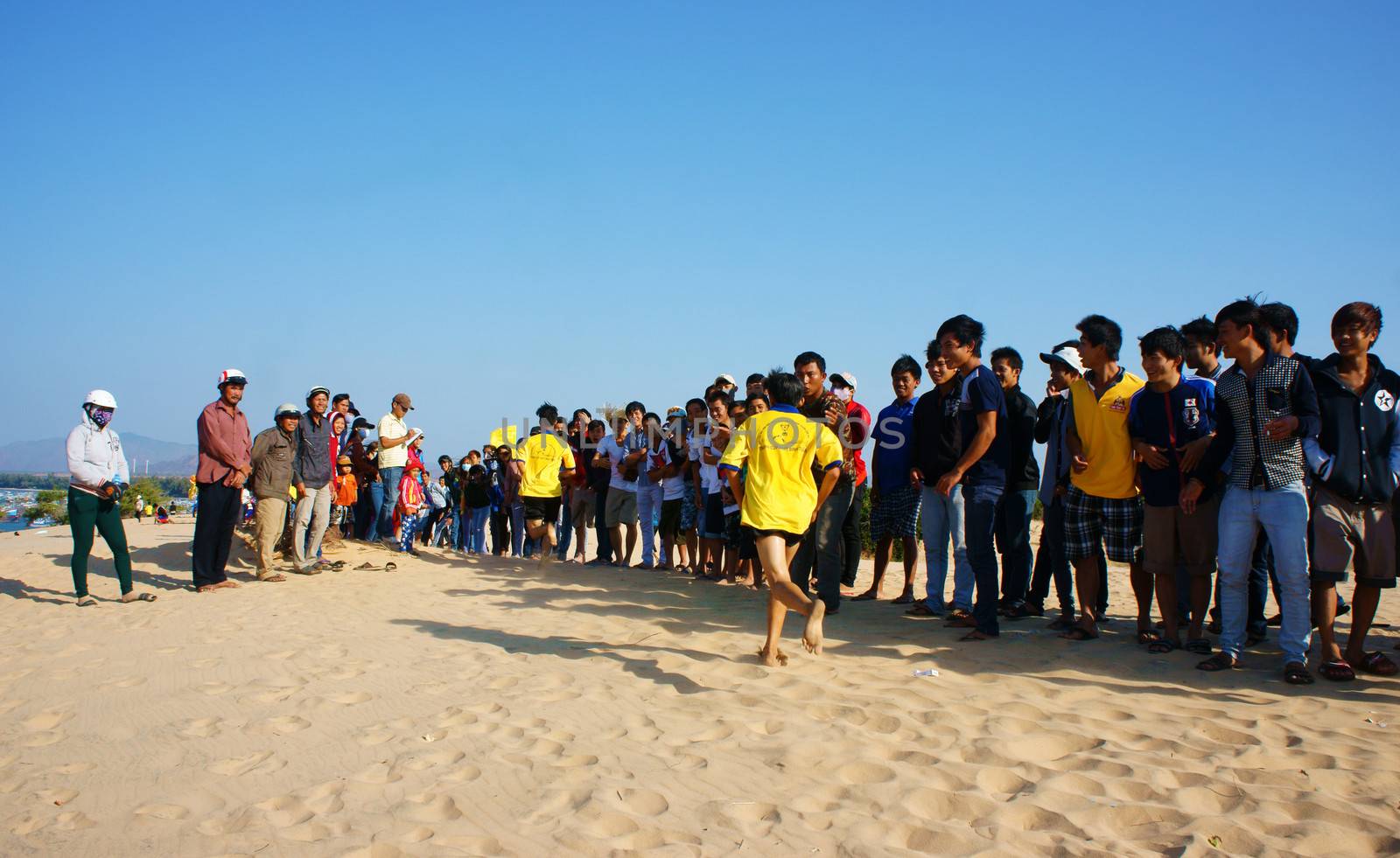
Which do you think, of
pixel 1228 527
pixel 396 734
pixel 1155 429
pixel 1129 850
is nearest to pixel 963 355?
pixel 1155 429

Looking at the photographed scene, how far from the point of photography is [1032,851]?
2.97 m

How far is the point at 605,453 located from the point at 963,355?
5.98 metres

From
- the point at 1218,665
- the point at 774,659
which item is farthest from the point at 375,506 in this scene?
the point at 1218,665

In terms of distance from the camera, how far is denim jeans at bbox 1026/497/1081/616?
645 cm

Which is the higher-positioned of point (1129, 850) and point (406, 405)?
point (406, 405)

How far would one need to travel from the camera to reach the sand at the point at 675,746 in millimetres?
3189

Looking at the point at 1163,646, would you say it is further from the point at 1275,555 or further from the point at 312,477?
the point at 312,477

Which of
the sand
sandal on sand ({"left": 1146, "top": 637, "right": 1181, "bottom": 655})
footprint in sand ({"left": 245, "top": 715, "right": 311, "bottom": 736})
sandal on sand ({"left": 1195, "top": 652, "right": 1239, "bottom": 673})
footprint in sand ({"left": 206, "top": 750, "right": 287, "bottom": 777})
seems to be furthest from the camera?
sandal on sand ({"left": 1146, "top": 637, "right": 1181, "bottom": 655})

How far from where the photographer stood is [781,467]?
5676mm

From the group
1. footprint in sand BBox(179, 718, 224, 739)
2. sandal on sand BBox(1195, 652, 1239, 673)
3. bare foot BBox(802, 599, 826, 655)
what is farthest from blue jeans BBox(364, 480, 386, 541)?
sandal on sand BBox(1195, 652, 1239, 673)

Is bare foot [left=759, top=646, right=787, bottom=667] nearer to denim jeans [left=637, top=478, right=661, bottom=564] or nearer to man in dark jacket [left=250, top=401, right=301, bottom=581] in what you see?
denim jeans [left=637, top=478, right=661, bottom=564]

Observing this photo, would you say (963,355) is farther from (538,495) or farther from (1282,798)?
(538,495)

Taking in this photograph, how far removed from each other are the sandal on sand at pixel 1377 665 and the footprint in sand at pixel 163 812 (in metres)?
6.02

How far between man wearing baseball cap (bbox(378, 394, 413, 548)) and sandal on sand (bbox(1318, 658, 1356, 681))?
1095cm
